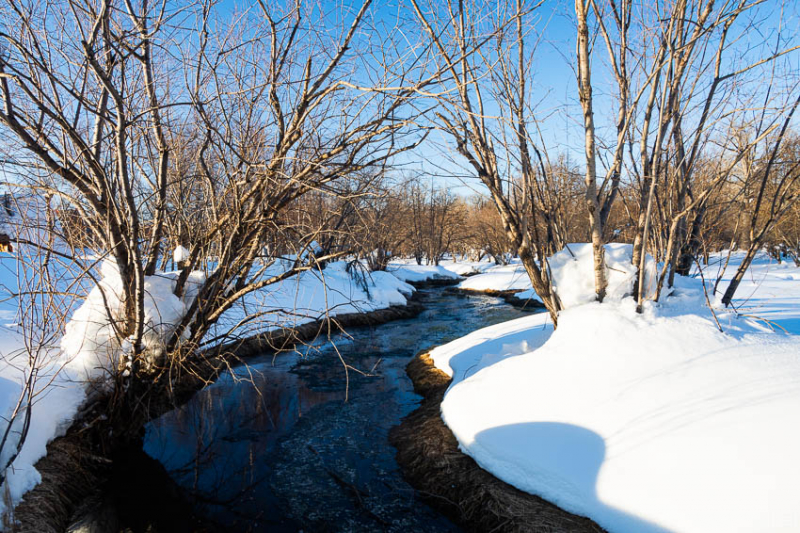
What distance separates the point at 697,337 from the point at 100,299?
510 cm

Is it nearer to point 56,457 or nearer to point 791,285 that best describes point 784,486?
point 56,457

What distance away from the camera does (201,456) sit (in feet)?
13.8

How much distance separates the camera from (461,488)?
3.29m

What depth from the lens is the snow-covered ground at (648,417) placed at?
7.30 ft

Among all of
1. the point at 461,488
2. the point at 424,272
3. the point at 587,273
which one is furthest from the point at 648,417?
the point at 424,272

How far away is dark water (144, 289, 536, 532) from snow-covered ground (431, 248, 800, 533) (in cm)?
87

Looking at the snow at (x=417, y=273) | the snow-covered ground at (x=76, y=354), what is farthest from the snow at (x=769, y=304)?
the snow at (x=417, y=273)

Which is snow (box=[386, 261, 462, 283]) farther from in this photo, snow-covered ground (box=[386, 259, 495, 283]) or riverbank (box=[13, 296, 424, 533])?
riverbank (box=[13, 296, 424, 533])

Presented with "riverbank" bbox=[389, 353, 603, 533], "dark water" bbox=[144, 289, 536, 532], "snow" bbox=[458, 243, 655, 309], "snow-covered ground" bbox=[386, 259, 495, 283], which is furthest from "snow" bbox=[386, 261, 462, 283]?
"riverbank" bbox=[389, 353, 603, 533]

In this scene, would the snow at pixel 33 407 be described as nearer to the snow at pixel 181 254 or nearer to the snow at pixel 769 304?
the snow at pixel 181 254

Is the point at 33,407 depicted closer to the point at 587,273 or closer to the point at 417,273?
the point at 587,273

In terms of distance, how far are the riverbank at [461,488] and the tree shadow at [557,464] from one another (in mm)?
68

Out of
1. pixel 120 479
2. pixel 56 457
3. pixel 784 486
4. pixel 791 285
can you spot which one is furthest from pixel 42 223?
pixel 791 285

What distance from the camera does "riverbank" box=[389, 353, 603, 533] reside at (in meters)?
2.71
